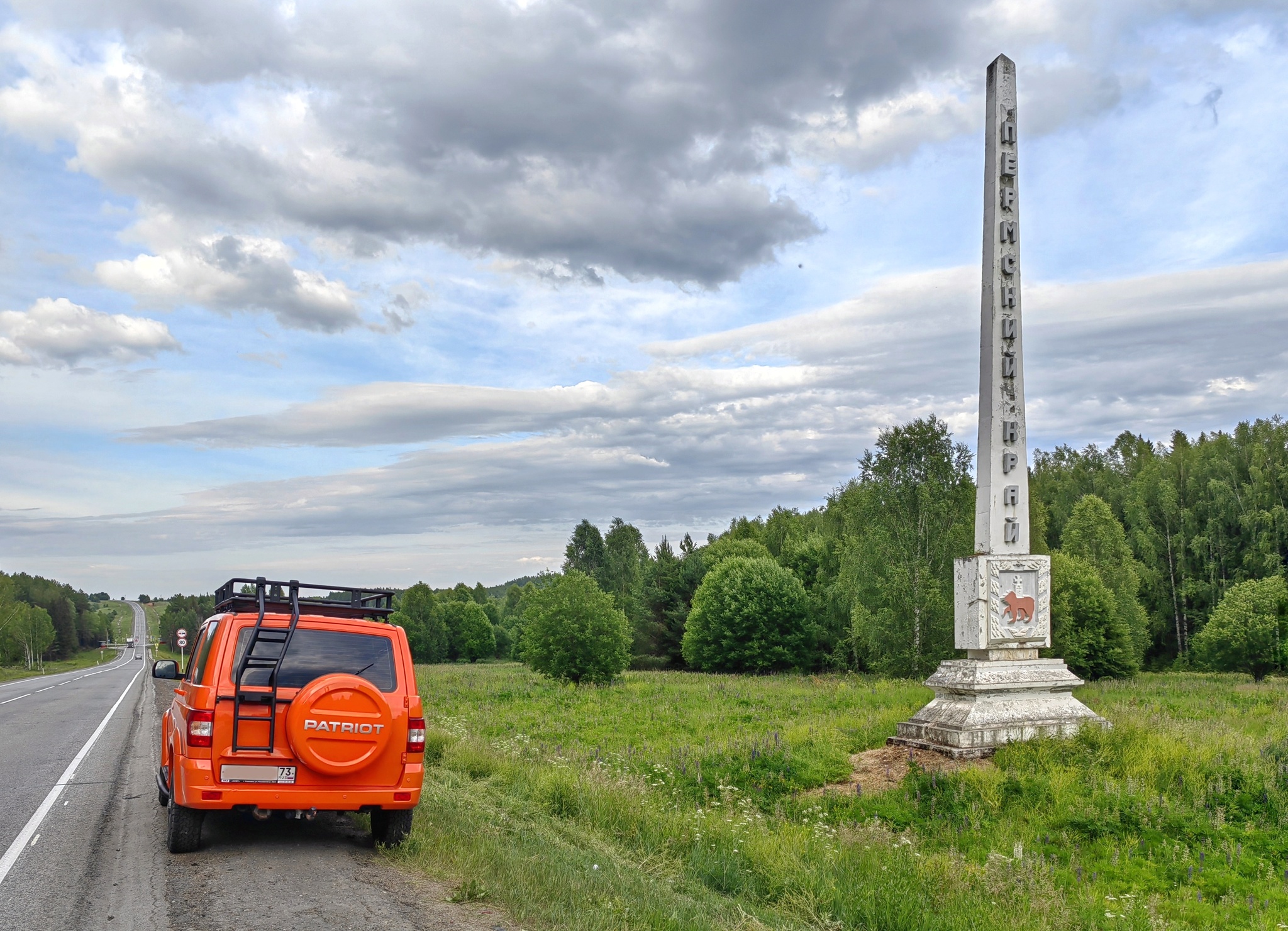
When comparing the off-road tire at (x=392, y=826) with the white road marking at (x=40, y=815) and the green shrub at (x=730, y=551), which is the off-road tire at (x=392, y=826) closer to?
the white road marking at (x=40, y=815)

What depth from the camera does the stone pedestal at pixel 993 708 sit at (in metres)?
12.6

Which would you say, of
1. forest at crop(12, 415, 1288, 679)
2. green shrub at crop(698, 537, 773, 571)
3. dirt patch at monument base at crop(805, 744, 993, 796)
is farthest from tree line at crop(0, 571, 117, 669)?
dirt patch at monument base at crop(805, 744, 993, 796)

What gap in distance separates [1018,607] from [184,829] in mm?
11897

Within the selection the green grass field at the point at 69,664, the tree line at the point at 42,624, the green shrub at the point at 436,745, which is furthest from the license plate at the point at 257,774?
the tree line at the point at 42,624

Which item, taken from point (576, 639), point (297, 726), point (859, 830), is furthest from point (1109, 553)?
point (297, 726)

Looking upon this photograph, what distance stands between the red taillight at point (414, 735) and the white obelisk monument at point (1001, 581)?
846cm

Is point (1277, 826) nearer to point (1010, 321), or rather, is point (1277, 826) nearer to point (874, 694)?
point (1010, 321)

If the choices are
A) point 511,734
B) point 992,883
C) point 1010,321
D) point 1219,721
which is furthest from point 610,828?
point 1219,721

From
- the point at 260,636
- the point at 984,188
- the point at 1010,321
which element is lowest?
the point at 260,636

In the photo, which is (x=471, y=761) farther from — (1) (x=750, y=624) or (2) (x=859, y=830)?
(1) (x=750, y=624)

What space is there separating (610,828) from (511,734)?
362 inches

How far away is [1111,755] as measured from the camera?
11.8 meters

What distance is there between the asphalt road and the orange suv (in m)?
0.41

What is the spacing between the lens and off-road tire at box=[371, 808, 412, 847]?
7.47 m
